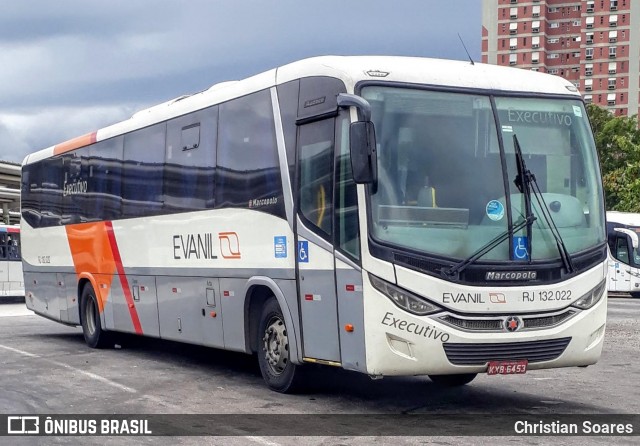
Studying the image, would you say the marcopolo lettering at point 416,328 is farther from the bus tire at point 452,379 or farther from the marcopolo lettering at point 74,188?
the marcopolo lettering at point 74,188

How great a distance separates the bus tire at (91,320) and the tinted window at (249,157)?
216 inches

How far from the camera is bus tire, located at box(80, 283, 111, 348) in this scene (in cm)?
1789

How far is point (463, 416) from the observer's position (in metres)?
10.4

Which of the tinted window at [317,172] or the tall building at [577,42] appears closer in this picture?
the tinted window at [317,172]

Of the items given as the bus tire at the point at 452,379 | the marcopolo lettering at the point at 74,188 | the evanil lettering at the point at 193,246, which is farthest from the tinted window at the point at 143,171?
the bus tire at the point at 452,379

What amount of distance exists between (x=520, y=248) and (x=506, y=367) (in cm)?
108

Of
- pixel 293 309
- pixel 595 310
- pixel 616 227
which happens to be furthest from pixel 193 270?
pixel 616 227

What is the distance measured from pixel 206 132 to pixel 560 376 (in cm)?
538

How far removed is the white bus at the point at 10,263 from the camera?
144 ft

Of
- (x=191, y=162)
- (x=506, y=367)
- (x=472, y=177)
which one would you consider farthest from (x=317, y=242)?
(x=191, y=162)

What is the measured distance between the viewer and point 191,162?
1421 cm

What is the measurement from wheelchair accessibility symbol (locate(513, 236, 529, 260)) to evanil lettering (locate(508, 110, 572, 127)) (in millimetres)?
1189

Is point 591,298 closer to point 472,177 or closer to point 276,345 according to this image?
point 472,177

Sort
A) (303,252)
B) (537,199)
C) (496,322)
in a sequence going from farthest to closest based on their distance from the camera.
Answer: (303,252)
(537,199)
(496,322)
